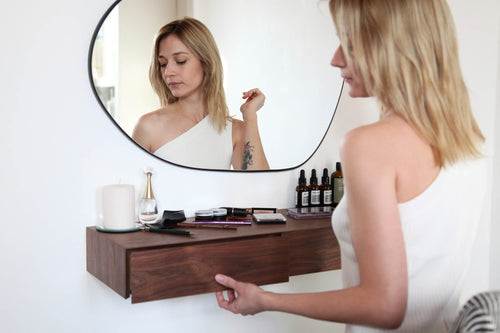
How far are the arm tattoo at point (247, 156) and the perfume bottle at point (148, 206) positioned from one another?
35 cm

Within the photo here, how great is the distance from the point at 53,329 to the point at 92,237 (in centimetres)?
31

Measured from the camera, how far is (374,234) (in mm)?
923

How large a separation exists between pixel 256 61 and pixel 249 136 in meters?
0.27

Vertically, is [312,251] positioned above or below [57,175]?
below

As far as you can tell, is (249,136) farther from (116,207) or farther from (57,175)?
(57,175)

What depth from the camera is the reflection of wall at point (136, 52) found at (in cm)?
151

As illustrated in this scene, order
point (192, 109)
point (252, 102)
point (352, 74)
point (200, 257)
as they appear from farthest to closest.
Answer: point (252, 102) < point (192, 109) < point (200, 257) < point (352, 74)

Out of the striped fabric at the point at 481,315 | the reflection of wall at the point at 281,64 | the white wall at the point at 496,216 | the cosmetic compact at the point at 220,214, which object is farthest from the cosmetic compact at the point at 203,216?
the white wall at the point at 496,216

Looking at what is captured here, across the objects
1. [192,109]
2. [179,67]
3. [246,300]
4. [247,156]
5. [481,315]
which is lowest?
[246,300]

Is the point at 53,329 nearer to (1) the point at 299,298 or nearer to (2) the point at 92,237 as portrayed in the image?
(2) the point at 92,237

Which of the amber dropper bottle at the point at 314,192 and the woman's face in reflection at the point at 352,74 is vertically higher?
the woman's face in reflection at the point at 352,74

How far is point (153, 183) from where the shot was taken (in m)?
1.63

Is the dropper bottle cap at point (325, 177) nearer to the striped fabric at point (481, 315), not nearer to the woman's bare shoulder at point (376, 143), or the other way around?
the woman's bare shoulder at point (376, 143)

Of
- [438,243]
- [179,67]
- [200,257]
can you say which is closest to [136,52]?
[179,67]
